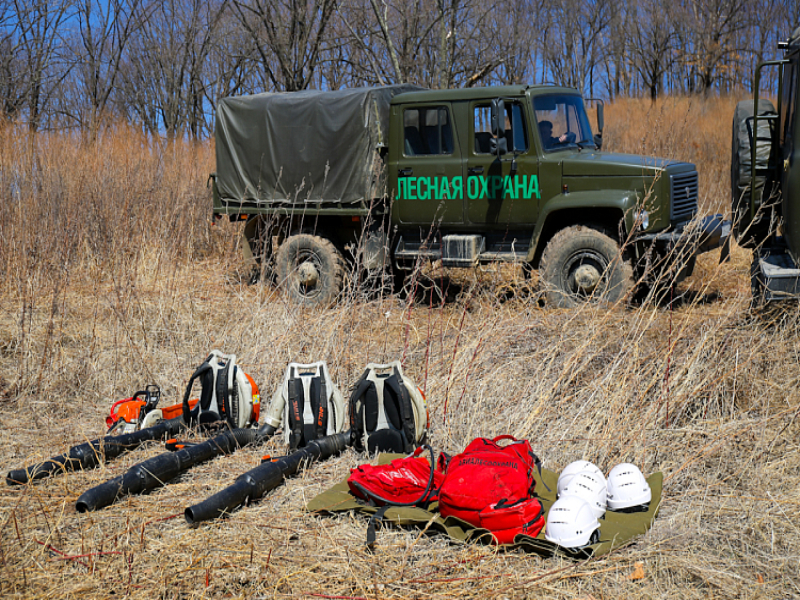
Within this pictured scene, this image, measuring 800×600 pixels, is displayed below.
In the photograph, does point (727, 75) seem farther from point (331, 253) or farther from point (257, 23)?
point (331, 253)

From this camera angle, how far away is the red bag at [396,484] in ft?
11.3

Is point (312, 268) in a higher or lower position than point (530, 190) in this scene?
→ lower

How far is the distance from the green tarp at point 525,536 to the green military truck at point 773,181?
2.30m

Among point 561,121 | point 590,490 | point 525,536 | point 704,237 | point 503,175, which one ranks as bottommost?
point 525,536

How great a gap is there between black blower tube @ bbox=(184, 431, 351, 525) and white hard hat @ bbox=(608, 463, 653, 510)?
1.55 metres

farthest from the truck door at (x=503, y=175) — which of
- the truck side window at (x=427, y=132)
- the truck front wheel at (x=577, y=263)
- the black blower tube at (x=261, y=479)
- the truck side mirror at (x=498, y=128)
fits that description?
the black blower tube at (x=261, y=479)

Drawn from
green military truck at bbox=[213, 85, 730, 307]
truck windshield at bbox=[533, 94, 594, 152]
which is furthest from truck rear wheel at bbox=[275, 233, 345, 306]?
truck windshield at bbox=[533, 94, 594, 152]

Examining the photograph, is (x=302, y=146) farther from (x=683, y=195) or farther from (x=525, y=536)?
(x=525, y=536)

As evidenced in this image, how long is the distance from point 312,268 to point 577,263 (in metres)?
2.90

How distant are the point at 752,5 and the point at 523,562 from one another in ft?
73.0

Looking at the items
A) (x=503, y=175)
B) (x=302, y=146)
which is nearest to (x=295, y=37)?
(x=302, y=146)

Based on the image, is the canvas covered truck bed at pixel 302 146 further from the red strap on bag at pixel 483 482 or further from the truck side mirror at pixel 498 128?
the red strap on bag at pixel 483 482

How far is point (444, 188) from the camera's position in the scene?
7.50m

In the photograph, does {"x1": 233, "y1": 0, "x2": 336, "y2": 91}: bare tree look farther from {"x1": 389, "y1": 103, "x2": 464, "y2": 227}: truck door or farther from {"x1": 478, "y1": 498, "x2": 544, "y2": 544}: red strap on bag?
{"x1": 478, "y1": 498, "x2": 544, "y2": 544}: red strap on bag
